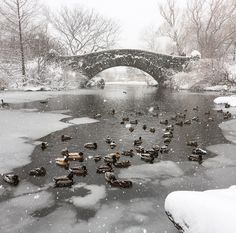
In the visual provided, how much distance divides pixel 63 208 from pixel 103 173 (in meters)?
2.05

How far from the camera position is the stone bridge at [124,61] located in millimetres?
42094

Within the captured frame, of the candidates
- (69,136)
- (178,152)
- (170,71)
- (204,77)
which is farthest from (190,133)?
(170,71)

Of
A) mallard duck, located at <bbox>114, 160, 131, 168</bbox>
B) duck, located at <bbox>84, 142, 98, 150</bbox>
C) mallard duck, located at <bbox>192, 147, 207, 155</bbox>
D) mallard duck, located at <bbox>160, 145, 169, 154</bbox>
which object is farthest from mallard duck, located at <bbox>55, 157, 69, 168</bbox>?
mallard duck, located at <bbox>192, 147, 207, 155</bbox>

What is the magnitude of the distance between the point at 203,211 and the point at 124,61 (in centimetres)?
3889

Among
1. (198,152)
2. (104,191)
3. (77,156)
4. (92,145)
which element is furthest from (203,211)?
(92,145)

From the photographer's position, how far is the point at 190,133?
44.4 ft

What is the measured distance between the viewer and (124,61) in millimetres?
42938

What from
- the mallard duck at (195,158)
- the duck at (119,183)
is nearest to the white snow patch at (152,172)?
the duck at (119,183)

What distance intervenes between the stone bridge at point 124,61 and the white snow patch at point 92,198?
35.3 meters

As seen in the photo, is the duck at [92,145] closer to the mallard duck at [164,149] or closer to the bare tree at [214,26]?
the mallard duck at [164,149]

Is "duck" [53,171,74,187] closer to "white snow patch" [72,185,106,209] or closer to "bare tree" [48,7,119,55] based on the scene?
"white snow patch" [72,185,106,209]

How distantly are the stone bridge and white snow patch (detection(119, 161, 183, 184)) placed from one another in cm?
3399

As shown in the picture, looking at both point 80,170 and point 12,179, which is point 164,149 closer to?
point 80,170

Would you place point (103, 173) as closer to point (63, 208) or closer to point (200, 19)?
point (63, 208)
